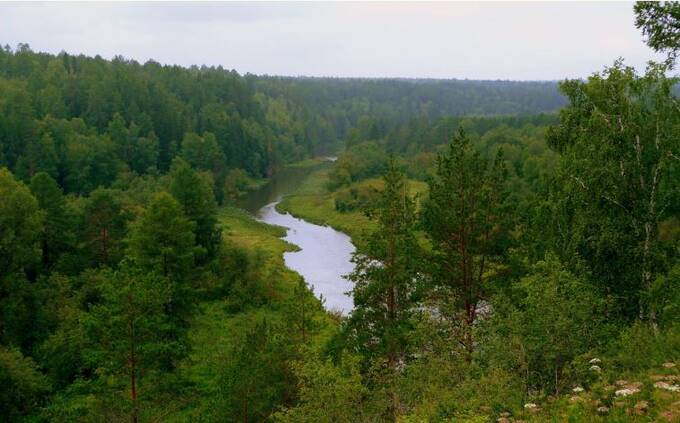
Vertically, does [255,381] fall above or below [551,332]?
below

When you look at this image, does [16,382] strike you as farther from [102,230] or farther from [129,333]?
[102,230]

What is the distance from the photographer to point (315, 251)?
6278cm

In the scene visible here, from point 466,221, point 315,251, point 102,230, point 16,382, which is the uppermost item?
point 466,221

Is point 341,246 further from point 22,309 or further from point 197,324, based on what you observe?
point 22,309

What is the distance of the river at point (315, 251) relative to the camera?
46.8 m

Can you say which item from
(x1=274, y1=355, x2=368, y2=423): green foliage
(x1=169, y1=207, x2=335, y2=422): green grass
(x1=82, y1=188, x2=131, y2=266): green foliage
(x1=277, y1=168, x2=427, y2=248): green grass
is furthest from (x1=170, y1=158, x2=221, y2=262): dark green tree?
(x1=274, y1=355, x2=368, y2=423): green foliage

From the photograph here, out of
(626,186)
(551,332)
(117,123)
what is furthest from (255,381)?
(117,123)

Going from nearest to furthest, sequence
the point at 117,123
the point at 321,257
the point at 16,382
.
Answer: the point at 16,382, the point at 321,257, the point at 117,123

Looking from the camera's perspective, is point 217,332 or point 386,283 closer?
point 386,283

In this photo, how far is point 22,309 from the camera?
30656mm

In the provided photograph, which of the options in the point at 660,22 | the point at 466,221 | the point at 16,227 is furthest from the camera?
the point at 16,227

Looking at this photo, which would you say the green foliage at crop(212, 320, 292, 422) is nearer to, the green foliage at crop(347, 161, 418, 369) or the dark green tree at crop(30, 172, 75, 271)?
the green foliage at crop(347, 161, 418, 369)

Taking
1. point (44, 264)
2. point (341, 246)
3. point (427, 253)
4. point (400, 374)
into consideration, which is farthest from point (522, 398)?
point (341, 246)

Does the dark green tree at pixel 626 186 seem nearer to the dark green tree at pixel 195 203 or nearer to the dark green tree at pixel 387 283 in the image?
the dark green tree at pixel 387 283
